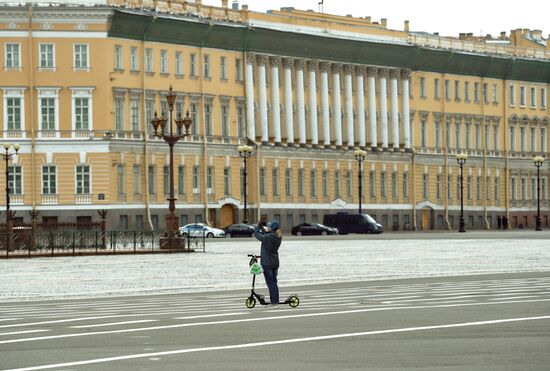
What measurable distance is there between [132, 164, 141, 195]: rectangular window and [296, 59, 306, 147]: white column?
54.2 ft

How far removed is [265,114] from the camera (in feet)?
378

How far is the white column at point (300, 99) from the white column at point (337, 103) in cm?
353

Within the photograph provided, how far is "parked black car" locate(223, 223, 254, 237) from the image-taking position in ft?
332

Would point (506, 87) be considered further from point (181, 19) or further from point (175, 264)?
point (175, 264)

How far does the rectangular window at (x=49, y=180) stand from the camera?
102250 millimetres

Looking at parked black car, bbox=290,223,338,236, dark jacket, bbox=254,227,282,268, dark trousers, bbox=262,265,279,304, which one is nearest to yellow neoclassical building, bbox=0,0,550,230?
parked black car, bbox=290,223,338,236

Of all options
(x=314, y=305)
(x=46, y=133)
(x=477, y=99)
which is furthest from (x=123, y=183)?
(x=314, y=305)

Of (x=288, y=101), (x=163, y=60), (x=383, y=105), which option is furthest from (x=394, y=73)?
(x=163, y=60)

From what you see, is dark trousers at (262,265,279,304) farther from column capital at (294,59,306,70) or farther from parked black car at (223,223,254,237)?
column capital at (294,59,306,70)

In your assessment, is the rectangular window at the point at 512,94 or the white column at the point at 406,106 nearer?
the white column at the point at 406,106

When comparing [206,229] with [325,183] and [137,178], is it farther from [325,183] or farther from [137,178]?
[325,183]

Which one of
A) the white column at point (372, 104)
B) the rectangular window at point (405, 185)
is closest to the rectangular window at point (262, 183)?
the white column at point (372, 104)

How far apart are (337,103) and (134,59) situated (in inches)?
820

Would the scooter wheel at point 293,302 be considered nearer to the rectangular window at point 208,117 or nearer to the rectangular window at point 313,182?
the rectangular window at point 208,117
